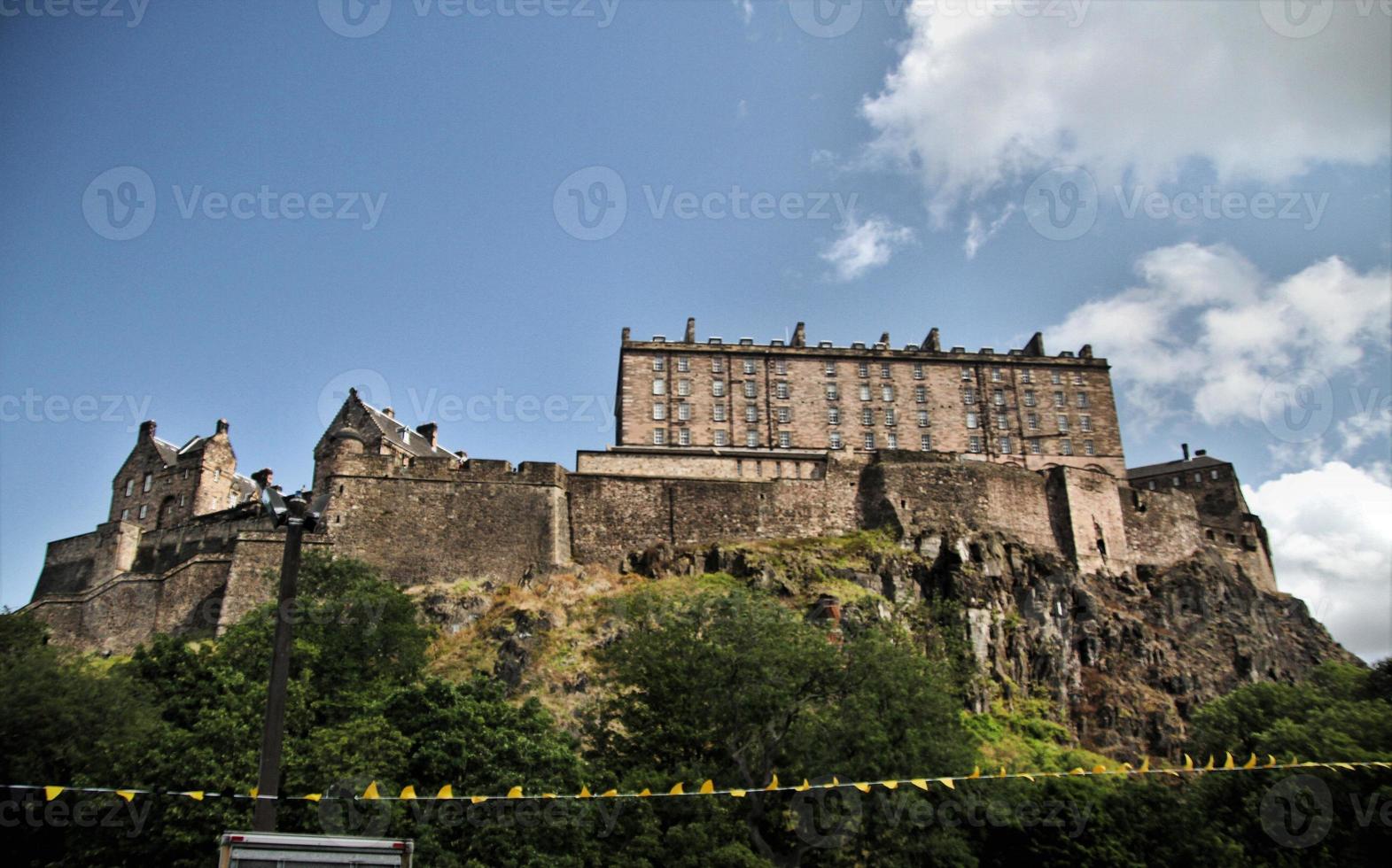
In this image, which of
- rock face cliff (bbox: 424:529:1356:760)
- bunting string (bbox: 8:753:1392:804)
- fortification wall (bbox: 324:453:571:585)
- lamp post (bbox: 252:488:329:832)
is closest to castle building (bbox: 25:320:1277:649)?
fortification wall (bbox: 324:453:571:585)

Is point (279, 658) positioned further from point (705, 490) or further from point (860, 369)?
point (860, 369)

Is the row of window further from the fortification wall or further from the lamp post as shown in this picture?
the lamp post

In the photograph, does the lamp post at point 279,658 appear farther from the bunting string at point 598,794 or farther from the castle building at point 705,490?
the castle building at point 705,490

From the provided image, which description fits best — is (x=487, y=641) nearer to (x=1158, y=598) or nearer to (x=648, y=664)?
(x=648, y=664)

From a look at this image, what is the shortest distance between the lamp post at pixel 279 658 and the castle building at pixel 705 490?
83.9 feet

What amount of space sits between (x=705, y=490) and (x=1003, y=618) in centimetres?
1343

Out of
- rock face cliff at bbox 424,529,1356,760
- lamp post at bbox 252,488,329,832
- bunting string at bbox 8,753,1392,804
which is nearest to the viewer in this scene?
lamp post at bbox 252,488,329,832

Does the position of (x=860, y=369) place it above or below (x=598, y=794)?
above

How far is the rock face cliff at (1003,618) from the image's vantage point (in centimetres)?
4069

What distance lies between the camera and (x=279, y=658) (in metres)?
12.1

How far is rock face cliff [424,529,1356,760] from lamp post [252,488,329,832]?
24.8 meters

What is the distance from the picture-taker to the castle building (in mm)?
43562

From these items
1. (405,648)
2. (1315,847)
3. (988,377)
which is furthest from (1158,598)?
(405,648)

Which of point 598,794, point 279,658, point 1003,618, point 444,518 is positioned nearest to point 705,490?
point 444,518
